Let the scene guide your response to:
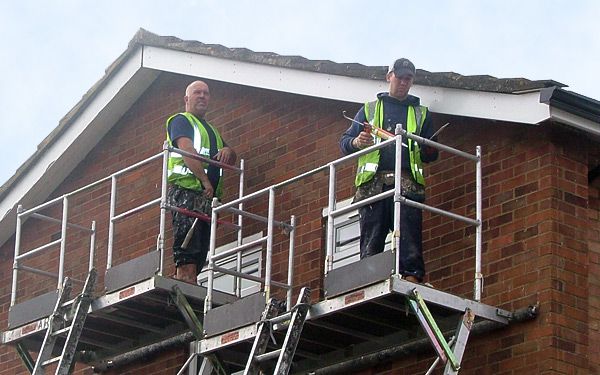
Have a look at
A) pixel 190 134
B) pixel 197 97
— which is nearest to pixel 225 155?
pixel 190 134

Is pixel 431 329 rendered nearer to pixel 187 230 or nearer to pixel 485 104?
A: pixel 485 104

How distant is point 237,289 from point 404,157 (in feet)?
8.39

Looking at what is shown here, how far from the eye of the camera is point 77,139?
1997 cm

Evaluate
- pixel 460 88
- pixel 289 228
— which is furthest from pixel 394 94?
pixel 289 228

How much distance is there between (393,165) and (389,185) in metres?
0.18

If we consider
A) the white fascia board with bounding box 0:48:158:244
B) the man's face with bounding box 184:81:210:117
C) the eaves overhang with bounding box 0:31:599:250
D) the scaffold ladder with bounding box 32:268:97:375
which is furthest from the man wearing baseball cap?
the white fascia board with bounding box 0:48:158:244

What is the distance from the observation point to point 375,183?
15.3 meters

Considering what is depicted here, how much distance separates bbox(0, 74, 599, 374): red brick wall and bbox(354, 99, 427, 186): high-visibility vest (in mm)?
672

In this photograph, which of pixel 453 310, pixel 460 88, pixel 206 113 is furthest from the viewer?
pixel 206 113

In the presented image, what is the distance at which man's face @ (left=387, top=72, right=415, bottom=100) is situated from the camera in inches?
611

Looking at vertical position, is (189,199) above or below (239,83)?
below

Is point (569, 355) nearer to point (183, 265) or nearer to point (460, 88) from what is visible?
point (460, 88)

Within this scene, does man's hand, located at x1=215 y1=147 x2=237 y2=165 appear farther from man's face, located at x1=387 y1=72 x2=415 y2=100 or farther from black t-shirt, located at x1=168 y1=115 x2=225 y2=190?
man's face, located at x1=387 y1=72 x2=415 y2=100

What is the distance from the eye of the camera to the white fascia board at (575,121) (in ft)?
49.6
